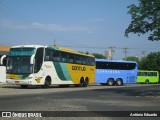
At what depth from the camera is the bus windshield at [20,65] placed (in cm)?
2781

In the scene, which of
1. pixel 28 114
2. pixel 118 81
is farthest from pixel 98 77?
pixel 28 114

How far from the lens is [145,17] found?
73.3 ft

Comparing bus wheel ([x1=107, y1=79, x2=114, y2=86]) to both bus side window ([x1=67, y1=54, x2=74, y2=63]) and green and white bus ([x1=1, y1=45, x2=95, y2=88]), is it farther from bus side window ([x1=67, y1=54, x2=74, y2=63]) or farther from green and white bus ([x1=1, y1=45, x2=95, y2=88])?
bus side window ([x1=67, y1=54, x2=74, y2=63])

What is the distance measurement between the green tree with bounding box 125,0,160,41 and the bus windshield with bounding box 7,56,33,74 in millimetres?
8733

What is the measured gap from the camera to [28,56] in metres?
27.8

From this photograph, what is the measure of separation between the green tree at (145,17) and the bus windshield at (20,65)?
8.73 m

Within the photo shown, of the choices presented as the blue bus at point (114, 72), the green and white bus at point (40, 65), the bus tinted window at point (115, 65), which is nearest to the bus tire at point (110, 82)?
the blue bus at point (114, 72)

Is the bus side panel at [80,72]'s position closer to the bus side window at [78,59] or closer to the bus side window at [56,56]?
the bus side window at [78,59]

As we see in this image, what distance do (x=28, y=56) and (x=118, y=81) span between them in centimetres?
1958

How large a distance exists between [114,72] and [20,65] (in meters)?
18.8

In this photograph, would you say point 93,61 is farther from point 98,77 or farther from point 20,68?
point 20,68

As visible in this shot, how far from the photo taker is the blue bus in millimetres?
43312

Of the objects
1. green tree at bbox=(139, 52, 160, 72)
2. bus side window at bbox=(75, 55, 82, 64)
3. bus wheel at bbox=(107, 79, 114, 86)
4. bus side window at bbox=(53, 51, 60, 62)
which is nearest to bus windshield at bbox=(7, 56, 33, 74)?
bus side window at bbox=(53, 51, 60, 62)

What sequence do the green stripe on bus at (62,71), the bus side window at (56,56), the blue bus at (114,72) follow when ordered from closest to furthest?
1. the bus side window at (56,56)
2. the green stripe on bus at (62,71)
3. the blue bus at (114,72)
